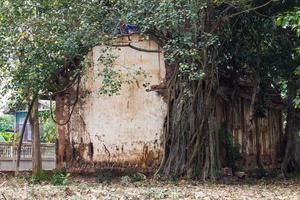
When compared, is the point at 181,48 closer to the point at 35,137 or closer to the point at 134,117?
the point at 134,117

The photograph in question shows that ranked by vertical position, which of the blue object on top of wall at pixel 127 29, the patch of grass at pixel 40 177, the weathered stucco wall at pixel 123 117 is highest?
the blue object on top of wall at pixel 127 29

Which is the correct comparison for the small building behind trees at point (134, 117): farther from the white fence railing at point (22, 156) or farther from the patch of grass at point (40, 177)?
the white fence railing at point (22, 156)

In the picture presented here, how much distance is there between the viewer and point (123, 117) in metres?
12.9

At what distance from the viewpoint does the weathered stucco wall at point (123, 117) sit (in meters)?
12.4

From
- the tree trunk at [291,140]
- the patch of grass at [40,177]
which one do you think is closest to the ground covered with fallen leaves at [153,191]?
the patch of grass at [40,177]

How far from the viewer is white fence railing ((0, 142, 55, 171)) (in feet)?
57.4

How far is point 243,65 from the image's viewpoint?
12.4m

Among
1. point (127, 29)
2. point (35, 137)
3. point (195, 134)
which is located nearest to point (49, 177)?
point (35, 137)

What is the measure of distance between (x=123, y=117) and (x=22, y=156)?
25.4ft

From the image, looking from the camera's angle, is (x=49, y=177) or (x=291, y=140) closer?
(x=49, y=177)

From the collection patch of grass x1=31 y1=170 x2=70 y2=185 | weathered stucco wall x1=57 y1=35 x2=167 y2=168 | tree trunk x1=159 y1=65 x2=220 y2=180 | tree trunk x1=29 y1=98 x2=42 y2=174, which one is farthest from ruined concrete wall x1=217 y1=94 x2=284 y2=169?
tree trunk x1=29 y1=98 x2=42 y2=174

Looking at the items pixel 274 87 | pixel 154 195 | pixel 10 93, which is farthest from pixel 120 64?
pixel 154 195

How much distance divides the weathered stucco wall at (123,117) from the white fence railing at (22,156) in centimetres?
465

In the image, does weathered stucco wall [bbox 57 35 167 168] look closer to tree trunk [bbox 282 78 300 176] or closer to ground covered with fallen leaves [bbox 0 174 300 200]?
ground covered with fallen leaves [bbox 0 174 300 200]
